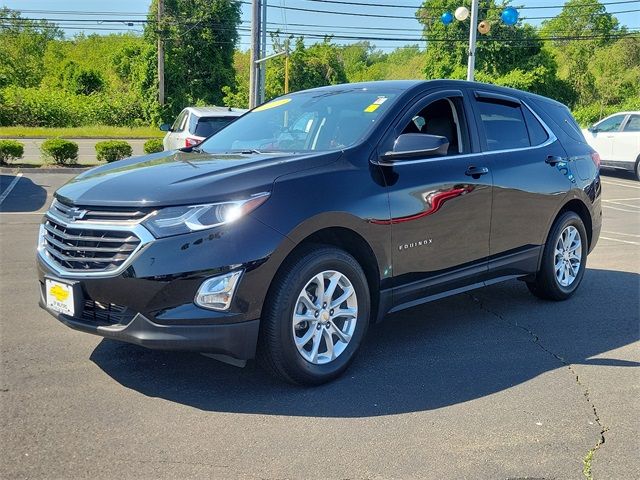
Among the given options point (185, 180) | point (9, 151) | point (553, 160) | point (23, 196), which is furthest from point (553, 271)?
point (9, 151)

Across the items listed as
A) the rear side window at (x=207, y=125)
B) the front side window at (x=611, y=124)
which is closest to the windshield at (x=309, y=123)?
the rear side window at (x=207, y=125)

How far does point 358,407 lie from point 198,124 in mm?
9976

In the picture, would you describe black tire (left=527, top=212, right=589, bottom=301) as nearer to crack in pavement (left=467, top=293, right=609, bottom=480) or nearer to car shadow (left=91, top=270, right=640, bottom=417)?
car shadow (left=91, top=270, right=640, bottom=417)

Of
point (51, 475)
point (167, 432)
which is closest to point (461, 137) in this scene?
point (167, 432)

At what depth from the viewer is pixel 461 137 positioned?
4.93 metres

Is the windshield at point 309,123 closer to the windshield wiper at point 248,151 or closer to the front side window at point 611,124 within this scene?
the windshield wiper at point 248,151

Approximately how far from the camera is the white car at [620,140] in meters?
17.6

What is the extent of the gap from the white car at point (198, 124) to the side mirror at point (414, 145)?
8.59 meters

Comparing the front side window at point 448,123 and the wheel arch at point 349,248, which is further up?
the front side window at point 448,123

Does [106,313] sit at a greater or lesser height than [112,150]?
greater

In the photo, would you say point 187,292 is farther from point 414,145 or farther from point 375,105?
point 375,105

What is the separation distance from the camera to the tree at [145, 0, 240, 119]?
38719 millimetres

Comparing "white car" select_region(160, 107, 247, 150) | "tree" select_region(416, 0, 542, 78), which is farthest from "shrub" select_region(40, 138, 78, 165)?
"tree" select_region(416, 0, 542, 78)

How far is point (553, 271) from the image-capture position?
5.75 meters
